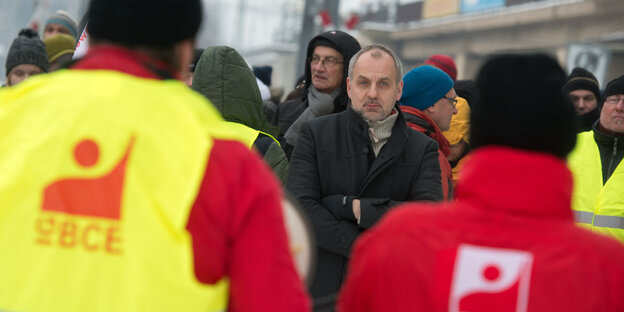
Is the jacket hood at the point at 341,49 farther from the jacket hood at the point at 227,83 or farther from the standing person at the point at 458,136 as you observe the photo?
the jacket hood at the point at 227,83

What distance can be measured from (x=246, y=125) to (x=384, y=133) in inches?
25.6

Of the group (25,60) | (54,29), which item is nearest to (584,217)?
(25,60)

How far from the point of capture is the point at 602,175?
463 cm

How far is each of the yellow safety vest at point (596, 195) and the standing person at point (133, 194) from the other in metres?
3.05

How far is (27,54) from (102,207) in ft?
14.5

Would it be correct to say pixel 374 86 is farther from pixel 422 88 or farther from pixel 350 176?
pixel 422 88

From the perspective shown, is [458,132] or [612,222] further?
[458,132]

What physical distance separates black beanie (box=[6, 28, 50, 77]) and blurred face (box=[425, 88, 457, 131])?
8.96ft

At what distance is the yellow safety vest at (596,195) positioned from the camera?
176 inches

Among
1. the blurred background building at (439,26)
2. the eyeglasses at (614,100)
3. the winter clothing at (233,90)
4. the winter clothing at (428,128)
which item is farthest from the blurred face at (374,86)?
the blurred background building at (439,26)

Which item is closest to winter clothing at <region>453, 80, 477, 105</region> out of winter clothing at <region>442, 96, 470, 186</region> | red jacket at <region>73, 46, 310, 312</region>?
winter clothing at <region>442, 96, 470, 186</region>

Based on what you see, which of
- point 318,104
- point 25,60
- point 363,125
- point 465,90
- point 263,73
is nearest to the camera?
point 363,125

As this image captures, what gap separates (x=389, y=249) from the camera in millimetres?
1984

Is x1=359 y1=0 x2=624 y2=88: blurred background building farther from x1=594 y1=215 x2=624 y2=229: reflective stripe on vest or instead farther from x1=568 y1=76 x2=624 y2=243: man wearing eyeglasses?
x1=594 y1=215 x2=624 y2=229: reflective stripe on vest
